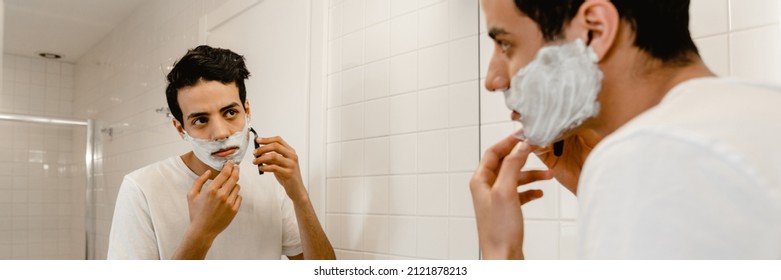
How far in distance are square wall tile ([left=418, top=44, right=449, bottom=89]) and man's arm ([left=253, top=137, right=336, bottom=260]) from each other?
26cm

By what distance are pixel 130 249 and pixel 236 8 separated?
45 centimetres

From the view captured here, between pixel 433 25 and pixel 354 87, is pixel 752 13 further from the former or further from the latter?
pixel 354 87

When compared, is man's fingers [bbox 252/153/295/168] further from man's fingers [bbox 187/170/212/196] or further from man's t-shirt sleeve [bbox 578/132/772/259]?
man's t-shirt sleeve [bbox 578/132/772/259]

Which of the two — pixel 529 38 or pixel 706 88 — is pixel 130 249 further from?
pixel 706 88

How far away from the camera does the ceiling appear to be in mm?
928


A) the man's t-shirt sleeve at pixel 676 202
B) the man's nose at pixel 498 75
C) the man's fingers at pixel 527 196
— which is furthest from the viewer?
the man's fingers at pixel 527 196

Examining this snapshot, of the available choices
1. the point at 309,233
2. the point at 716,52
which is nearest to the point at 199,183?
the point at 309,233

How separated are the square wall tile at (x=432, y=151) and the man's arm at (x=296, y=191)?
0.21 metres

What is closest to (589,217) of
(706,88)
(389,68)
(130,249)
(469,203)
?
(706,88)

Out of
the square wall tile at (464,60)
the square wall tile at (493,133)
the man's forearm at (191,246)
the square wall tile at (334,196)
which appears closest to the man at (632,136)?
the square wall tile at (493,133)

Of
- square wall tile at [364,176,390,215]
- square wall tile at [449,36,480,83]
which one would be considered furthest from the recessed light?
square wall tile at [449,36,480,83]

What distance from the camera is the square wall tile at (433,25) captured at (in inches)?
39.3

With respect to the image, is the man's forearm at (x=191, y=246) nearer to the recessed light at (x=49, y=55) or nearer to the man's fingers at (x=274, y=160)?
the man's fingers at (x=274, y=160)

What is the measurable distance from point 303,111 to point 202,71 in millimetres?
193
